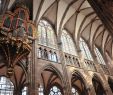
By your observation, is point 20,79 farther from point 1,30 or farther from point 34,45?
point 1,30

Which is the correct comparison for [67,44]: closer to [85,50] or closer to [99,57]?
[85,50]

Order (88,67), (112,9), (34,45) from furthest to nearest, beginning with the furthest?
(88,67), (34,45), (112,9)

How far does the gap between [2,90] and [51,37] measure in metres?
7.90

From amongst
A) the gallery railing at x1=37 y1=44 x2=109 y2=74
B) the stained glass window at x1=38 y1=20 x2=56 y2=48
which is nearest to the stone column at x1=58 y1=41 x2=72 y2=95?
the gallery railing at x1=37 y1=44 x2=109 y2=74

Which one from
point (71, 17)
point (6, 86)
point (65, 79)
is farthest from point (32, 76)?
point (71, 17)

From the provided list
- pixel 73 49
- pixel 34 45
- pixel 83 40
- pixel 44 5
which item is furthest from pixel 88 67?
pixel 44 5

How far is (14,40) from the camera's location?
37.8ft

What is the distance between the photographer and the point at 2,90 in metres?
17.2

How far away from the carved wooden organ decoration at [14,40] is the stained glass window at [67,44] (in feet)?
19.6

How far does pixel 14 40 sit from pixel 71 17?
10135mm

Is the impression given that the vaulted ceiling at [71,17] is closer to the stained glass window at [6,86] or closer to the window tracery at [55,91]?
the window tracery at [55,91]

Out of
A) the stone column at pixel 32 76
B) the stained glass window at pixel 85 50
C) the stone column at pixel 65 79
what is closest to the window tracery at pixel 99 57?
the stained glass window at pixel 85 50

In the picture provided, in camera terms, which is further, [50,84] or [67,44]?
[67,44]

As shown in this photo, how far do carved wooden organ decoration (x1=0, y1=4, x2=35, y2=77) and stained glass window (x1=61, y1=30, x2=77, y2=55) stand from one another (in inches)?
235
